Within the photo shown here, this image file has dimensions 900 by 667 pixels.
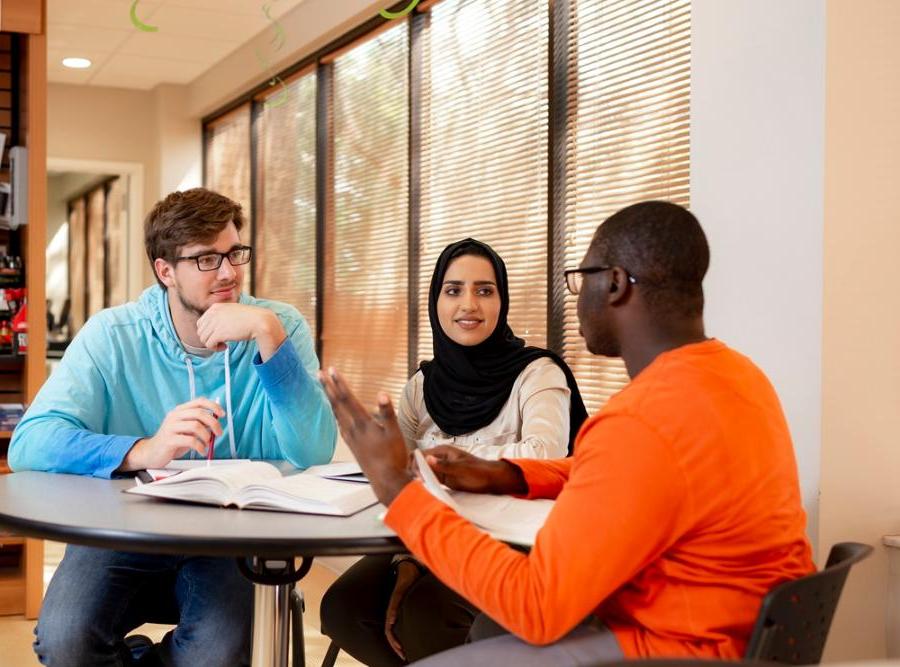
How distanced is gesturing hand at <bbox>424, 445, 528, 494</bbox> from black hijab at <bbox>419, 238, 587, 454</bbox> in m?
0.86

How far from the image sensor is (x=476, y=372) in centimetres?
268

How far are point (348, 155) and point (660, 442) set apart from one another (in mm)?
4003

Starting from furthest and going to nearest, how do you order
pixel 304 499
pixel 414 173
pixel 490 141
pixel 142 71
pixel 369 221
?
pixel 142 71
pixel 369 221
pixel 414 173
pixel 490 141
pixel 304 499

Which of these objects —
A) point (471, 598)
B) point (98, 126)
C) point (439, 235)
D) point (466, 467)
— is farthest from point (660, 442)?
point (98, 126)

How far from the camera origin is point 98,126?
275 inches

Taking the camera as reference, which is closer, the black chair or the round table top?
the black chair

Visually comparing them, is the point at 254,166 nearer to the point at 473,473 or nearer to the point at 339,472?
the point at 339,472

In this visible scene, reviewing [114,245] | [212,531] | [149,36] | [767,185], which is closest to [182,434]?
[212,531]

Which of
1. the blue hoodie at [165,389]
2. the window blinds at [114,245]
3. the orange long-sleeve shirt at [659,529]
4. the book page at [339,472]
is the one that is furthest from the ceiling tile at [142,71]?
the orange long-sleeve shirt at [659,529]

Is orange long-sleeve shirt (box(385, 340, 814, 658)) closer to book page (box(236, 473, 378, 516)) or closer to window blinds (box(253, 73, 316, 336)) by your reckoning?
book page (box(236, 473, 378, 516))

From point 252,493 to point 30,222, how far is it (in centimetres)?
274

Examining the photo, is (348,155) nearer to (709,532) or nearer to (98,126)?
(98,126)

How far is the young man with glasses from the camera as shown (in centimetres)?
197

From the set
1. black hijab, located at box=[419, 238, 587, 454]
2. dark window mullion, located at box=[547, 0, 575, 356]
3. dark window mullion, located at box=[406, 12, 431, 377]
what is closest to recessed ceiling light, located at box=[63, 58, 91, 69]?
dark window mullion, located at box=[406, 12, 431, 377]
